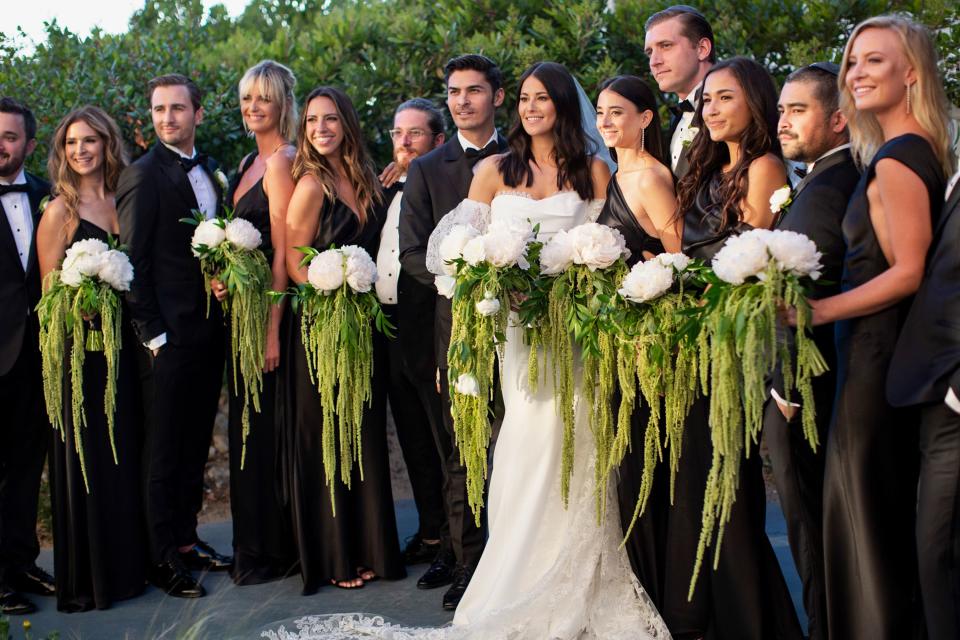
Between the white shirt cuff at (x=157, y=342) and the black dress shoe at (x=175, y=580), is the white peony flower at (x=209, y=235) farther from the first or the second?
the black dress shoe at (x=175, y=580)

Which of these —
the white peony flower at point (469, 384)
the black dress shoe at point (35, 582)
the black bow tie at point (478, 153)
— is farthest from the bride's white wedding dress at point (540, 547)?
the black dress shoe at point (35, 582)

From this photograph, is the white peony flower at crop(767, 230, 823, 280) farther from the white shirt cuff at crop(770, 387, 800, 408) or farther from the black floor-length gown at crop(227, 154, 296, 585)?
the black floor-length gown at crop(227, 154, 296, 585)

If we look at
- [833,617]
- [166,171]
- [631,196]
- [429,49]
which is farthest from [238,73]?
[833,617]

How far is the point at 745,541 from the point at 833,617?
61 cm

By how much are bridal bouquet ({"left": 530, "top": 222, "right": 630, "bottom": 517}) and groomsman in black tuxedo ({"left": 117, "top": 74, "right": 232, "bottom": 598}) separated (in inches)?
92.6

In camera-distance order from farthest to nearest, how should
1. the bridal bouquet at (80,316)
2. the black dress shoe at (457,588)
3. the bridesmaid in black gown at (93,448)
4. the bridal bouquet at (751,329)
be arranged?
the bridesmaid in black gown at (93,448)
the bridal bouquet at (80,316)
the black dress shoe at (457,588)
the bridal bouquet at (751,329)

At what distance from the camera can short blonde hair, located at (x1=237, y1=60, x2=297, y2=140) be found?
653 cm

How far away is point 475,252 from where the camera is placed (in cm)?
486

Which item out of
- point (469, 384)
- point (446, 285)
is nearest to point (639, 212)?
point (446, 285)

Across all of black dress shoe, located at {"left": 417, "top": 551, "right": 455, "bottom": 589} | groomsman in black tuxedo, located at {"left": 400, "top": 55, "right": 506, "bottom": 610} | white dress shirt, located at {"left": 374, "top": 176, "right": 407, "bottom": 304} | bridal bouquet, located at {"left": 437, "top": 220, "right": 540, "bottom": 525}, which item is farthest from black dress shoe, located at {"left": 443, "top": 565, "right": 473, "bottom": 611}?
white dress shirt, located at {"left": 374, "top": 176, "right": 407, "bottom": 304}

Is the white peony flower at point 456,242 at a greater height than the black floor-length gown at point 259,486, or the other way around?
the white peony flower at point 456,242

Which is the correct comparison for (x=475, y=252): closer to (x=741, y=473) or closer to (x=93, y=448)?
(x=741, y=473)

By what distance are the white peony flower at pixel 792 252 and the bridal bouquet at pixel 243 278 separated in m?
3.03

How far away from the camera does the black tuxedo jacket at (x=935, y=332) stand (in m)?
3.89
